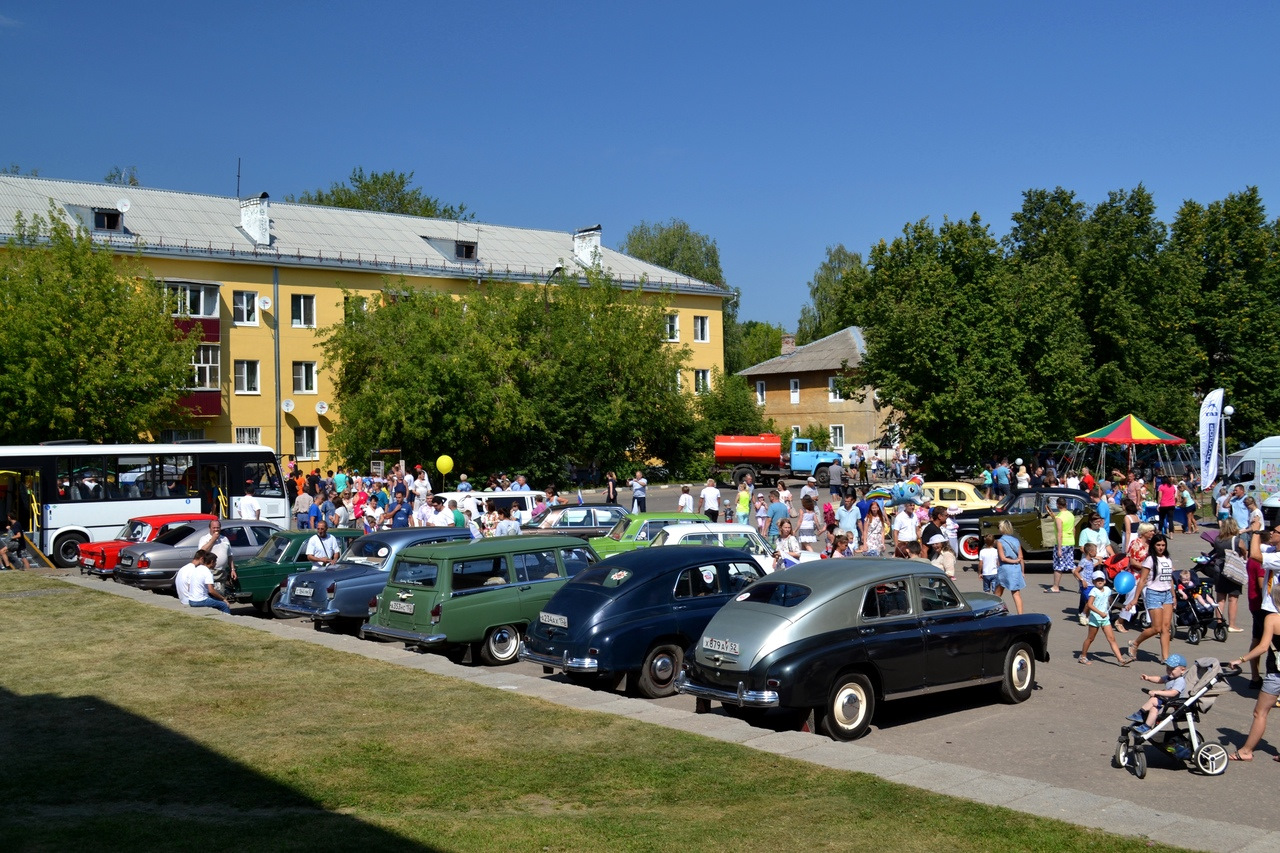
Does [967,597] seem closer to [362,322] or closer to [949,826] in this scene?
[949,826]

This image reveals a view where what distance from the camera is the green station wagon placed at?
1425cm

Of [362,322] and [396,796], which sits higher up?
[362,322]

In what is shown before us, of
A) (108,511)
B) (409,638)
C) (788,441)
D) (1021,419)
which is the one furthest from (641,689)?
(788,441)

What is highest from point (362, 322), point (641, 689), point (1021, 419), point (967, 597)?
point (362, 322)

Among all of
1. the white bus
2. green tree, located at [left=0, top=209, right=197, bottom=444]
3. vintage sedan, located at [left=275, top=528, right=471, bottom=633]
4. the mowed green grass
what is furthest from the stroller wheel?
green tree, located at [left=0, top=209, right=197, bottom=444]

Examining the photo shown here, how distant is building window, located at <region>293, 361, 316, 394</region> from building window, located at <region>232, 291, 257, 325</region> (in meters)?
2.72

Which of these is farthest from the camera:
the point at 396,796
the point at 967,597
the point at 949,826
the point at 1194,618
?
the point at 1194,618

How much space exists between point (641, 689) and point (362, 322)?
38.5 meters

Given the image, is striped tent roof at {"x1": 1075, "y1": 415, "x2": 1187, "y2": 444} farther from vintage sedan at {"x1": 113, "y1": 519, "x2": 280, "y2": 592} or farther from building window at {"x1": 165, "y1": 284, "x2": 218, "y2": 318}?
building window at {"x1": 165, "y1": 284, "x2": 218, "y2": 318}

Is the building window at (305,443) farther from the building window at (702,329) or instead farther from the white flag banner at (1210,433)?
Result: the white flag banner at (1210,433)

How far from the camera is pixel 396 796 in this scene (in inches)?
324

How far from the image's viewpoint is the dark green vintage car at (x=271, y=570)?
1914cm

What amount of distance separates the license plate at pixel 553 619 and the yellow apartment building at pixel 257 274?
Result: 120 feet

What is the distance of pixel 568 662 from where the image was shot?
12453mm
